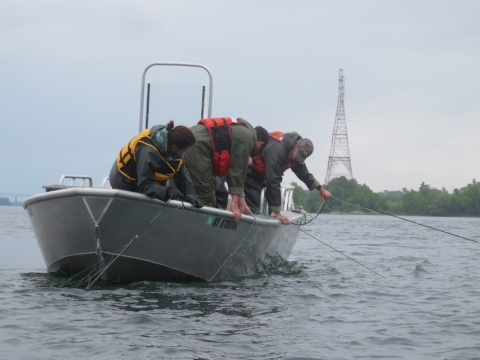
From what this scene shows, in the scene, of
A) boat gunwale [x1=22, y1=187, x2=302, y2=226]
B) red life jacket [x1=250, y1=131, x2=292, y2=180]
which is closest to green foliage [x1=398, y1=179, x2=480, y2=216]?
red life jacket [x1=250, y1=131, x2=292, y2=180]

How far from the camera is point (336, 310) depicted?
23.1ft

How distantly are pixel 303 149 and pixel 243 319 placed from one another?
3.46 metres

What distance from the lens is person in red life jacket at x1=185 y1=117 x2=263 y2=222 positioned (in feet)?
26.5

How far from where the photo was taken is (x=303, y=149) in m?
9.19

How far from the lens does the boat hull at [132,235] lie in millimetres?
6961

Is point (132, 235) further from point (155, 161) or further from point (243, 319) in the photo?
point (243, 319)

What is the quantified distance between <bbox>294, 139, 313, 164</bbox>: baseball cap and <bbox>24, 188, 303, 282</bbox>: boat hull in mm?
1356

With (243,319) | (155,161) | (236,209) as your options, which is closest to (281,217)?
(236,209)

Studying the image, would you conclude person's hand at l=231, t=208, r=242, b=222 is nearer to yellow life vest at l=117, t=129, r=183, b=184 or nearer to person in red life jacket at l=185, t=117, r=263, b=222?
person in red life jacket at l=185, t=117, r=263, b=222

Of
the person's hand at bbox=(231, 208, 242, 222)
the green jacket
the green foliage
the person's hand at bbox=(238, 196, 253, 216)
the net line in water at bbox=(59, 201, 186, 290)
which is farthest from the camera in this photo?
the green foliage

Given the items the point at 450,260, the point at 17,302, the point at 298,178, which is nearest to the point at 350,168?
the point at 450,260

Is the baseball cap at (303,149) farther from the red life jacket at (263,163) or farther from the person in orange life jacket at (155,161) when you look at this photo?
the person in orange life jacket at (155,161)

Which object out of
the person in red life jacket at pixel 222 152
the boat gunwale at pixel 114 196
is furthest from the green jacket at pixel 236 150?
the boat gunwale at pixel 114 196

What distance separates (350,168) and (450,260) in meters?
48.7
